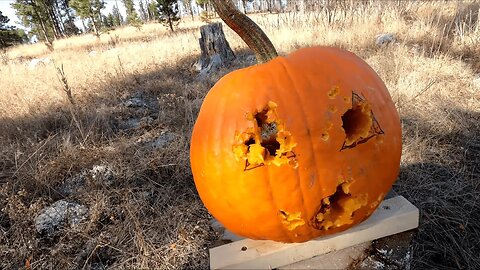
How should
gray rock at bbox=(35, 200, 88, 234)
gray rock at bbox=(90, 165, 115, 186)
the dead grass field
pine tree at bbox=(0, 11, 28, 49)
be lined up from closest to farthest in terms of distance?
the dead grass field
gray rock at bbox=(35, 200, 88, 234)
gray rock at bbox=(90, 165, 115, 186)
pine tree at bbox=(0, 11, 28, 49)

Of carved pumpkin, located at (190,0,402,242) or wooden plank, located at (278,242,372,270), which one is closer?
carved pumpkin, located at (190,0,402,242)

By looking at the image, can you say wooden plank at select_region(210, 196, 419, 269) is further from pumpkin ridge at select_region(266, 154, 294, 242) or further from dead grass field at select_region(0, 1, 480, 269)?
dead grass field at select_region(0, 1, 480, 269)

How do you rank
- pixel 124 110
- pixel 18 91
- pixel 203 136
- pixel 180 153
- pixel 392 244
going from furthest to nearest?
pixel 18 91, pixel 124 110, pixel 180 153, pixel 392 244, pixel 203 136

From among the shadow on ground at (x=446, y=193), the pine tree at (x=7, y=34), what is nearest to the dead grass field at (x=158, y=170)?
the shadow on ground at (x=446, y=193)

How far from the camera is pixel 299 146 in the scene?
100 cm

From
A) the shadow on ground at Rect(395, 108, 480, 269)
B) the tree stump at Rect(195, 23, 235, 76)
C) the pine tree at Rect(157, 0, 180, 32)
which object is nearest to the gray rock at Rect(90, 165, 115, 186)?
the shadow on ground at Rect(395, 108, 480, 269)

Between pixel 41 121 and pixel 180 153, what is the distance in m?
2.40

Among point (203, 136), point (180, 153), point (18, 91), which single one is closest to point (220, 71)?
point (180, 153)

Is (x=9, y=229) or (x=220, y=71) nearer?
(x=9, y=229)

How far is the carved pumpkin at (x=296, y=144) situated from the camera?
102 cm

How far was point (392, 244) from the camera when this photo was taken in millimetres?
1267

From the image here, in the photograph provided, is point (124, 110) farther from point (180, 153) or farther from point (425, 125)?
point (425, 125)

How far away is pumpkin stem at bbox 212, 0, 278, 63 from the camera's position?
1.08 m

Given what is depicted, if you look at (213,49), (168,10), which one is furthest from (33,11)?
(213,49)
